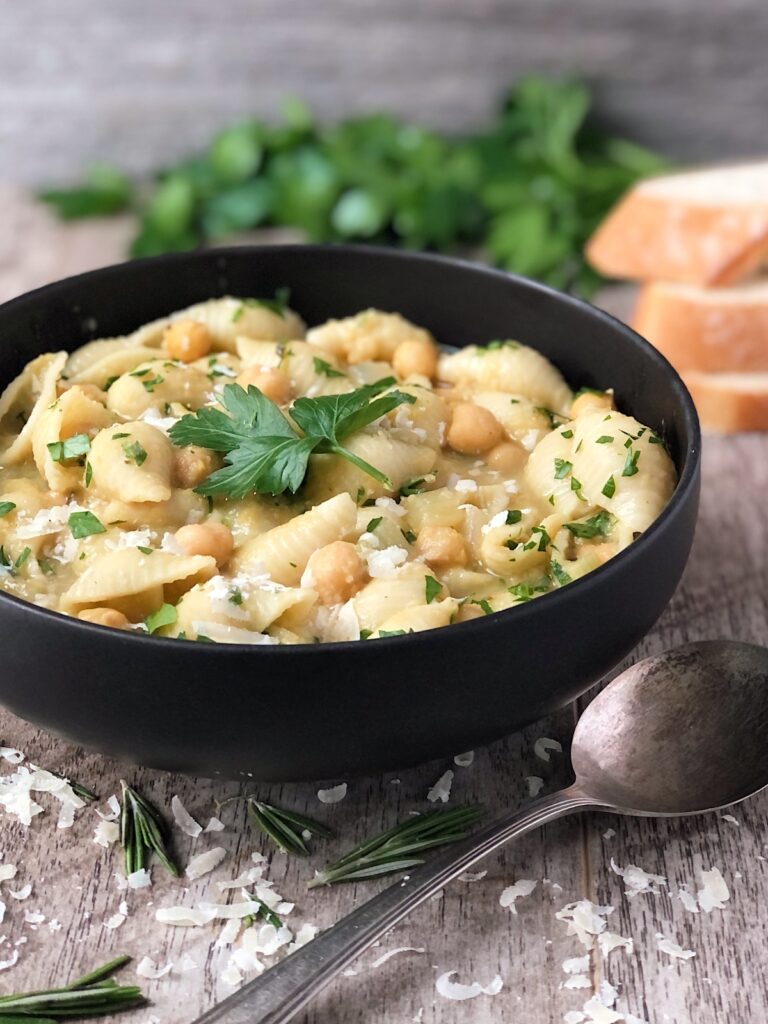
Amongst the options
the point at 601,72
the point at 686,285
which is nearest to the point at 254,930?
the point at 686,285

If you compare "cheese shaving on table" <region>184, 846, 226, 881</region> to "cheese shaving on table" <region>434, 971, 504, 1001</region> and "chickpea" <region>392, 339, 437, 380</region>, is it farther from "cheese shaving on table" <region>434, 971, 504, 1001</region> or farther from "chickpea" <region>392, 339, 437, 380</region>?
"chickpea" <region>392, 339, 437, 380</region>

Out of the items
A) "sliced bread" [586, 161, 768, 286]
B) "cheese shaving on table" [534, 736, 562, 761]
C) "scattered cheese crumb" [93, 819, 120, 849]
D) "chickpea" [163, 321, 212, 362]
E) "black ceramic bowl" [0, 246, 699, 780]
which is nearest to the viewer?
"black ceramic bowl" [0, 246, 699, 780]

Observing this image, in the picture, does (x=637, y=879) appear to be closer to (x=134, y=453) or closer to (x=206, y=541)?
(x=206, y=541)

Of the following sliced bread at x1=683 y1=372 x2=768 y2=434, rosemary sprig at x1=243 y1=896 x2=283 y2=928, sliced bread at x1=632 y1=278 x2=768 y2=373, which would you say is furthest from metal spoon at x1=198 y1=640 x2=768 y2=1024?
sliced bread at x1=632 y1=278 x2=768 y2=373

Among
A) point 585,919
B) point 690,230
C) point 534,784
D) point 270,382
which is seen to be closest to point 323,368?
point 270,382

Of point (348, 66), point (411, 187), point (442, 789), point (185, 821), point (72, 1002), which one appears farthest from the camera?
point (348, 66)

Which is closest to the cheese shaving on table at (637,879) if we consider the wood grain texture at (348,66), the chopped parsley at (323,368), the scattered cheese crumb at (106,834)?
the scattered cheese crumb at (106,834)
